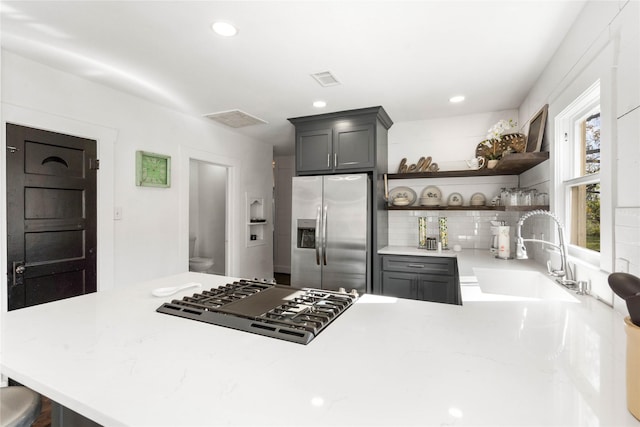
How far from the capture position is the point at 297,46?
2141 mm

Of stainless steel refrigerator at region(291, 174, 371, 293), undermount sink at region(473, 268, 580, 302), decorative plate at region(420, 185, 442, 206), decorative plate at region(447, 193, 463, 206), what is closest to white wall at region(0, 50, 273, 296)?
stainless steel refrigerator at region(291, 174, 371, 293)

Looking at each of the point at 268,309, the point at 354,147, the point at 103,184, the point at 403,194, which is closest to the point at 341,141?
the point at 354,147

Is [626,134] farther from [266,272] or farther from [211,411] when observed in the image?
[266,272]

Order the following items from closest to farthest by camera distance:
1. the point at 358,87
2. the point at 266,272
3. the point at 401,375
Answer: the point at 401,375, the point at 358,87, the point at 266,272

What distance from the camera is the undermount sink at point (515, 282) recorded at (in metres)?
2.03

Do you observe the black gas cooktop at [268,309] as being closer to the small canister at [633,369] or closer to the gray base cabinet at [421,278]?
the small canister at [633,369]

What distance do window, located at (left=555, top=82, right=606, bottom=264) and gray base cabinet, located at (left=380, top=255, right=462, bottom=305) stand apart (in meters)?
1.12

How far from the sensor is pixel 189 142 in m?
3.62

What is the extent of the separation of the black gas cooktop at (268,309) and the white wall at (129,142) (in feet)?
6.15

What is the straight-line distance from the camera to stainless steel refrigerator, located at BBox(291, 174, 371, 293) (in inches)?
134

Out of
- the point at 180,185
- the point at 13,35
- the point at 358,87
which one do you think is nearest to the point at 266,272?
the point at 180,185

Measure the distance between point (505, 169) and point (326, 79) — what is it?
197 cm

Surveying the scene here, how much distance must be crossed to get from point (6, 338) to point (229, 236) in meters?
3.30

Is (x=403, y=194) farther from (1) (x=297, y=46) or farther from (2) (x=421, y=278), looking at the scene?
(1) (x=297, y=46)
